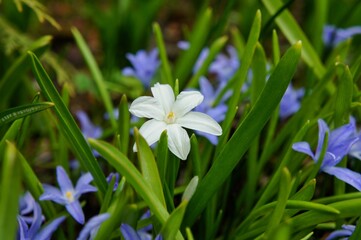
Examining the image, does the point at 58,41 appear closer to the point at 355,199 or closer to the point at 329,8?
the point at 329,8

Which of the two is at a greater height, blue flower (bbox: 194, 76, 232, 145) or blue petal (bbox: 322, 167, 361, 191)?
blue flower (bbox: 194, 76, 232, 145)

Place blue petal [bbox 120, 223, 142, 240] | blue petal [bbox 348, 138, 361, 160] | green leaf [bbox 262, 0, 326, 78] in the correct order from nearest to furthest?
1. blue petal [bbox 120, 223, 142, 240]
2. blue petal [bbox 348, 138, 361, 160]
3. green leaf [bbox 262, 0, 326, 78]

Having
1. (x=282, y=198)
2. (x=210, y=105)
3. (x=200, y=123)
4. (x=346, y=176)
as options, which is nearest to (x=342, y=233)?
(x=346, y=176)

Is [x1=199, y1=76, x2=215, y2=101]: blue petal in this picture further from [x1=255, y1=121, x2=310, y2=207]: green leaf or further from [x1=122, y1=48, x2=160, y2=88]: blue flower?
[x1=255, y1=121, x2=310, y2=207]: green leaf

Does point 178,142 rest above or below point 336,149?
above

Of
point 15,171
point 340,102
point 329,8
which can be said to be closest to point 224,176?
point 340,102

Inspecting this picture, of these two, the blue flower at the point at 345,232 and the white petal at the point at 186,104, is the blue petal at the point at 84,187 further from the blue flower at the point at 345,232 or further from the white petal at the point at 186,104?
the blue flower at the point at 345,232

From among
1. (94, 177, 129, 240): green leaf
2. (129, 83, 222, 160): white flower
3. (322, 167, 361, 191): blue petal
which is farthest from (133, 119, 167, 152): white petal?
(322, 167, 361, 191): blue petal

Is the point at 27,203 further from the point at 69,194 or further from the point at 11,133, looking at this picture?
the point at 11,133
